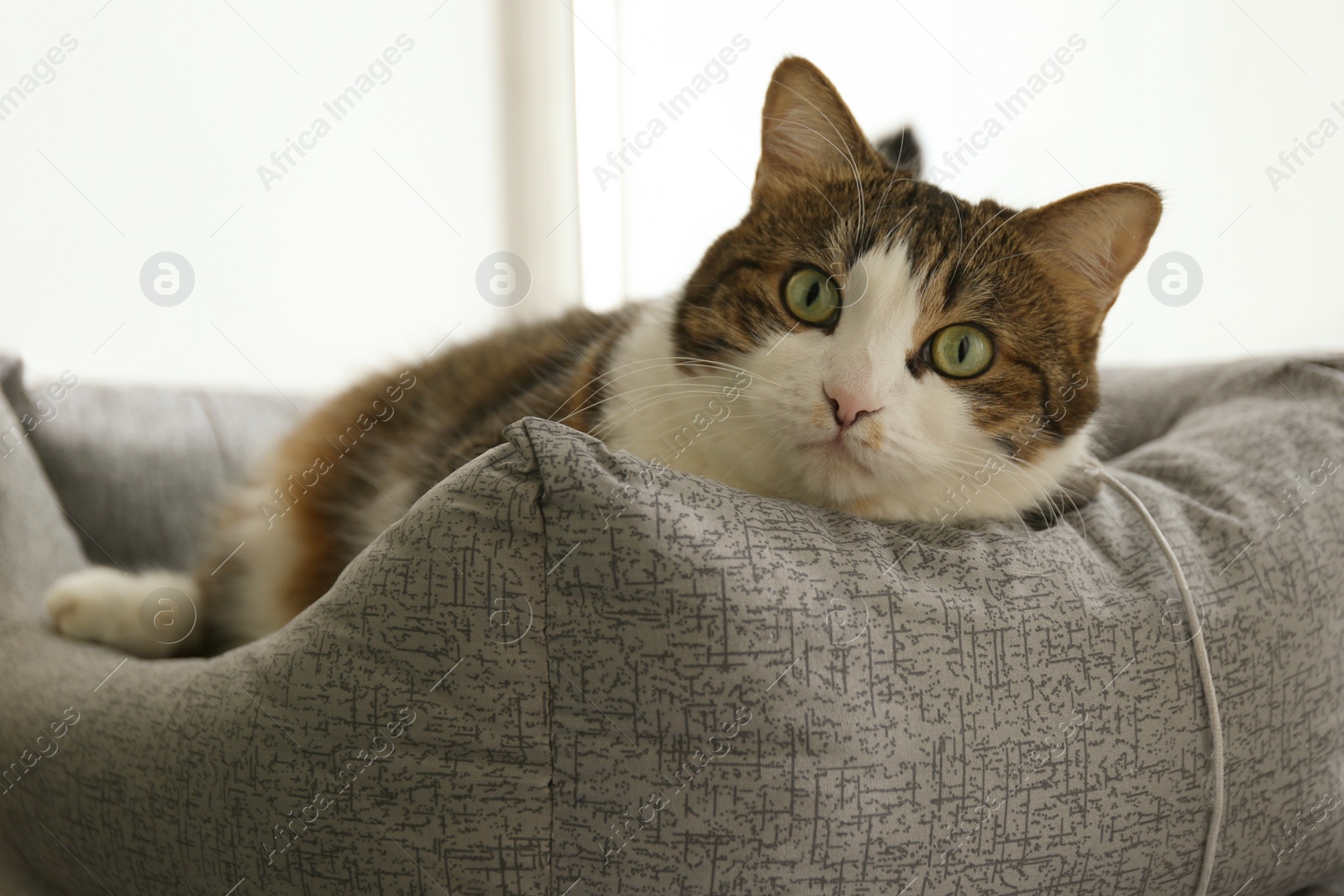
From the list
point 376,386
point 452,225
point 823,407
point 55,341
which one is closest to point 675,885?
point 823,407

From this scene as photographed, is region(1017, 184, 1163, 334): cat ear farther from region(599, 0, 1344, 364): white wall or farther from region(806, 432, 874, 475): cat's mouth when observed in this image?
region(599, 0, 1344, 364): white wall

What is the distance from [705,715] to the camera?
64 centimetres

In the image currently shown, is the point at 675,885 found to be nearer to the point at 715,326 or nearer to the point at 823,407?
the point at 823,407

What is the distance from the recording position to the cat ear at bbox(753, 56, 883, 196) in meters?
0.97

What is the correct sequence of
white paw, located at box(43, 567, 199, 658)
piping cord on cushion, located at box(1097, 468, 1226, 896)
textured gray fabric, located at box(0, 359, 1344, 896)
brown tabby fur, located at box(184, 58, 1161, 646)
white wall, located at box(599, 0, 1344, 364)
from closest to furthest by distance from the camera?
textured gray fabric, located at box(0, 359, 1344, 896)
piping cord on cushion, located at box(1097, 468, 1226, 896)
brown tabby fur, located at box(184, 58, 1161, 646)
white paw, located at box(43, 567, 199, 658)
white wall, located at box(599, 0, 1344, 364)

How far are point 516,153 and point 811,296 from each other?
255cm

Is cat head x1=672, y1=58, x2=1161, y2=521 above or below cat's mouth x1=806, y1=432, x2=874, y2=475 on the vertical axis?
above

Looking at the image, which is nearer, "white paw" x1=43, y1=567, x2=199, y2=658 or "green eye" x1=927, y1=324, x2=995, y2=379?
"green eye" x1=927, y1=324, x2=995, y2=379

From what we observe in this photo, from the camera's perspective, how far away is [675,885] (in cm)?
66

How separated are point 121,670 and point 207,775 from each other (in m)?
0.27

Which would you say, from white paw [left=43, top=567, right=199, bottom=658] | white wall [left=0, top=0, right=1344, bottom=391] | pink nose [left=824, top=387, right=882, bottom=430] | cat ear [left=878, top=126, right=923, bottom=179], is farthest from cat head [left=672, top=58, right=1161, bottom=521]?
white paw [left=43, top=567, right=199, bottom=658]

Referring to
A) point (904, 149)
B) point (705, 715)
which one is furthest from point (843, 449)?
point (904, 149)

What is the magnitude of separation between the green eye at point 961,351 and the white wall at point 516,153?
2.50ft

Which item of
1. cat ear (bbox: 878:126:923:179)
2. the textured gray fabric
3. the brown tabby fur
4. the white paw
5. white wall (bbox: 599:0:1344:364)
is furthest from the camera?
white wall (bbox: 599:0:1344:364)
